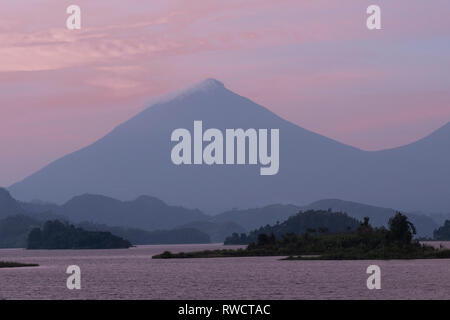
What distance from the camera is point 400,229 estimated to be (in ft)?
605

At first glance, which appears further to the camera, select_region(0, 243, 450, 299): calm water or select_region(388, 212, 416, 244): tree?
select_region(388, 212, 416, 244): tree

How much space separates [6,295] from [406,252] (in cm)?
10156

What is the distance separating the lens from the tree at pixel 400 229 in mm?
182375

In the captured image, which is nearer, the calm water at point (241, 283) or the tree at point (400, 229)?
the calm water at point (241, 283)

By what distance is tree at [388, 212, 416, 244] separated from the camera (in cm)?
Result: 18238

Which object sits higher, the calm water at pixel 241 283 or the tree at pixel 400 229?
the tree at pixel 400 229

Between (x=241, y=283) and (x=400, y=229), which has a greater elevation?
(x=400, y=229)

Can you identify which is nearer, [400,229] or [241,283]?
[241,283]

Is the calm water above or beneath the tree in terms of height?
beneath

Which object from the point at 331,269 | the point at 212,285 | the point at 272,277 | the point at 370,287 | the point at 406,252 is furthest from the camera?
the point at 406,252
